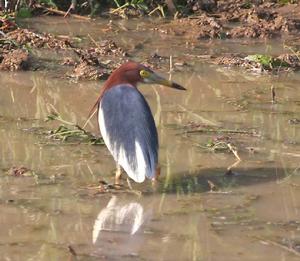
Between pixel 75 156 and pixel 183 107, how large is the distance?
5.09ft

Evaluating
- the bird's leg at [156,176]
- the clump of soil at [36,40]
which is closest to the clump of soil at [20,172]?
the bird's leg at [156,176]

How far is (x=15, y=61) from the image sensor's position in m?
8.92

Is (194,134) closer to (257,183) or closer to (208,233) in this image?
(257,183)

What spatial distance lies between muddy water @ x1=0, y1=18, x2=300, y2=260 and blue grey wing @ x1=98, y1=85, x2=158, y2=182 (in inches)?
7.7

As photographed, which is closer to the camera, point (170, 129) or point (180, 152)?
point (180, 152)

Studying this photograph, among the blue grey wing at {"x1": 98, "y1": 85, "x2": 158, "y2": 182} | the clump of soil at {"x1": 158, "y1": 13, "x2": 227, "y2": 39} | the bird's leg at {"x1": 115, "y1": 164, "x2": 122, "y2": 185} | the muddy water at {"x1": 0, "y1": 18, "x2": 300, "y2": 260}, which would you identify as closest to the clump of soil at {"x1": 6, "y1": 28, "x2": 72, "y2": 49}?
the muddy water at {"x1": 0, "y1": 18, "x2": 300, "y2": 260}

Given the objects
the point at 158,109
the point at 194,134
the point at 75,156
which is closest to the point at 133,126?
the point at 75,156

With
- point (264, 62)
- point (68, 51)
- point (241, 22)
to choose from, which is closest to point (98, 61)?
point (68, 51)

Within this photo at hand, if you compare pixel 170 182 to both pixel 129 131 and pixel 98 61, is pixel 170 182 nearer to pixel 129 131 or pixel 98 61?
pixel 129 131

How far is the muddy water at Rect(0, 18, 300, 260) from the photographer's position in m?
5.28

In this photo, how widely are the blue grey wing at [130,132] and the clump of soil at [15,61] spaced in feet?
8.85

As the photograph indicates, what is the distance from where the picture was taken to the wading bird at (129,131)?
6.03m

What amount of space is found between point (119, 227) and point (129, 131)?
79cm

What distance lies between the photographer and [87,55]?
920 cm
